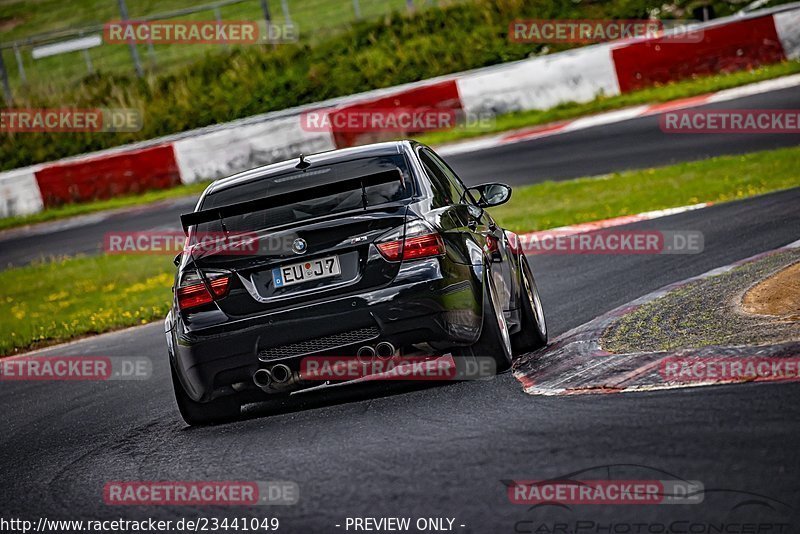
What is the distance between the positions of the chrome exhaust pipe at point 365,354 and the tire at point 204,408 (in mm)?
818

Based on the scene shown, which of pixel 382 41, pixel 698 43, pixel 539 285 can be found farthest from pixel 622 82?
pixel 539 285

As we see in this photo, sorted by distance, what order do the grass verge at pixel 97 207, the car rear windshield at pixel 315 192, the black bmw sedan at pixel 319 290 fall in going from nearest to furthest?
1. the black bmw sedan at pixel 319 290
2. the car rear windshield at pixel 315 192
3. the grass verge at pixel 97 207

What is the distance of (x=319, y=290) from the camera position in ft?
22.0

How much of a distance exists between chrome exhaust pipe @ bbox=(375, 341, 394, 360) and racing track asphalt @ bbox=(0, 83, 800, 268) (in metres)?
10.8

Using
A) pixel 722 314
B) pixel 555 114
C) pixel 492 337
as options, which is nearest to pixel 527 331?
pixel 492 337

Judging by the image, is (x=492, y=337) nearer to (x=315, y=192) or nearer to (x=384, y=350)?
(x=384, y=350)

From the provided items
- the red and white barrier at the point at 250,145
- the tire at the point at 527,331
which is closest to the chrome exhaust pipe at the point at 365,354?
the tire at the point at 527,331

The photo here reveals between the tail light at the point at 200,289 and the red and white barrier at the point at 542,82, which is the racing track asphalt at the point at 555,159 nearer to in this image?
the red and white barrier at the point at 542,82

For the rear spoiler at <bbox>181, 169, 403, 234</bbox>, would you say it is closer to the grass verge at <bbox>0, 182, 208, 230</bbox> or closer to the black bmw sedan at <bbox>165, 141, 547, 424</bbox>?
the black bmw sedan at <bbox>165, 141, 547, 424</bbox>

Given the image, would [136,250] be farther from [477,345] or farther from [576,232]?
[477,345]

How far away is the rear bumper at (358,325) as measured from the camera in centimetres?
666

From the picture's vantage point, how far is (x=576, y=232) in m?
13.9

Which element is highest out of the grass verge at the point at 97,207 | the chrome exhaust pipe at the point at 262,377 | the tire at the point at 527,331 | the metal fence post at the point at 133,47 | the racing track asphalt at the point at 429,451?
the metal fence post at the point at 133,47

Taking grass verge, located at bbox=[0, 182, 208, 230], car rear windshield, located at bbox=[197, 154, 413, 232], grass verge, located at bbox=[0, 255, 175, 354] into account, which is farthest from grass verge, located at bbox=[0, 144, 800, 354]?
car rear windshield, located at bbox=[197, 154, 413, 232]
